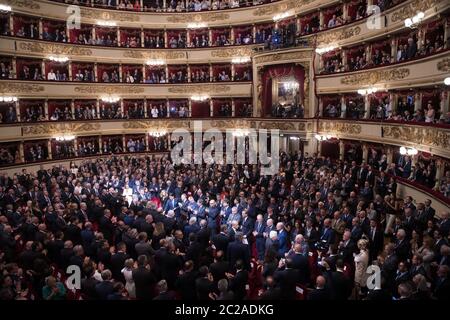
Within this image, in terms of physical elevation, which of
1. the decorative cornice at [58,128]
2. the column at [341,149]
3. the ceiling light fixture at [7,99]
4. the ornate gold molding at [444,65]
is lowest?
the column at [341,149]

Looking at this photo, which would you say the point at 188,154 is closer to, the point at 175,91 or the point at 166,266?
the point at 175,91

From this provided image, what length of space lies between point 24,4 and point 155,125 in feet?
38.5

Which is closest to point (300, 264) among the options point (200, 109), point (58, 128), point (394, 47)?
point (394, 47)

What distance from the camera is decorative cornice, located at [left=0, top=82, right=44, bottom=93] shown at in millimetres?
22328

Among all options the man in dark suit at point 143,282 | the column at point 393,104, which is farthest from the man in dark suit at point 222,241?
the column at point 393,104

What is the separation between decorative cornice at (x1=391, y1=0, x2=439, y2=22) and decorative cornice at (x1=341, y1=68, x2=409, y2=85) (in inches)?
90.2

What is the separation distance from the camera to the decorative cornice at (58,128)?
23375mm

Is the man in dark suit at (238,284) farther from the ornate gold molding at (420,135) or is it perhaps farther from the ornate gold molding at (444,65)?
the ornate gold molding at (444,65)

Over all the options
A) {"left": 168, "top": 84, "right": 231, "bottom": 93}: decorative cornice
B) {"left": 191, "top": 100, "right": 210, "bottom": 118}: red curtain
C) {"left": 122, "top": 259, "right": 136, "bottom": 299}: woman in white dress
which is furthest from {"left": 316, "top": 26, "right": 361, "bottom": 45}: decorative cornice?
{"left": 122, "top": 259, "right": 136, "bottom": 299}: woman in white dress

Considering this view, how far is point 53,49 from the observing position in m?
25.1

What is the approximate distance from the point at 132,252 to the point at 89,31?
23.2 m

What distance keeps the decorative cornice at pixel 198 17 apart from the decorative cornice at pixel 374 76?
12429mm
